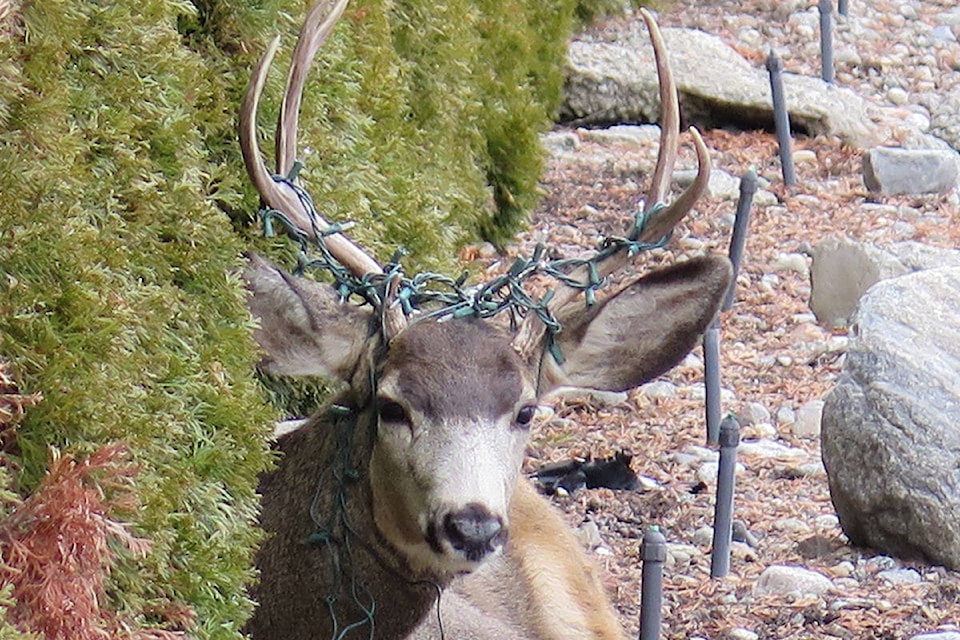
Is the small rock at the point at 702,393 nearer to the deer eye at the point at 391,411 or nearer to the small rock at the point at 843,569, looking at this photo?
the small rock at the point at 843,569

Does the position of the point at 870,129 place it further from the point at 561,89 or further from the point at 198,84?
the point at 198,84

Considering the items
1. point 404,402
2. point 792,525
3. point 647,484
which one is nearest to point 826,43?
point 647,484

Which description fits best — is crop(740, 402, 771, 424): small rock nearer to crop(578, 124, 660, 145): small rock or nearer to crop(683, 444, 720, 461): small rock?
crop(683, 444, 720, 461): small rock

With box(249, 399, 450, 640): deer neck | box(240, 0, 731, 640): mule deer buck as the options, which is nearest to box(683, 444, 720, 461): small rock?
box(240, 0, 731, 640): mule deer buck

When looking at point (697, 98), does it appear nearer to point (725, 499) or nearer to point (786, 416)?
point (786, 416)

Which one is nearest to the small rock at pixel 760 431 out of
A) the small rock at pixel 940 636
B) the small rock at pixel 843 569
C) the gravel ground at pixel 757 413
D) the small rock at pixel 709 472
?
the gravel ground at pixel 757 413

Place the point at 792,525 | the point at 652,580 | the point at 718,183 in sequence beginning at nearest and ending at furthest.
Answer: the point at 652,580 < the point at 792,525 < the point at 718,183

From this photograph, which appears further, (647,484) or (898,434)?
(647,484)

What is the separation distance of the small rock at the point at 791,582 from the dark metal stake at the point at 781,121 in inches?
200

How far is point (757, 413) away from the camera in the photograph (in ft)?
26.3

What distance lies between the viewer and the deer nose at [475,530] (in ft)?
13.4

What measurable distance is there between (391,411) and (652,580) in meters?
1.23

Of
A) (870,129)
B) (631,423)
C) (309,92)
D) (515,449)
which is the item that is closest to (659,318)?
(515,449)

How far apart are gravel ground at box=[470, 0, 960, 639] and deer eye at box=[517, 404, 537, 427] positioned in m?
1.65
